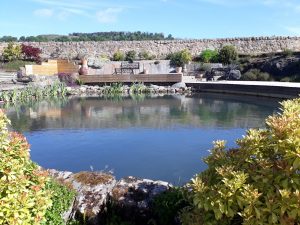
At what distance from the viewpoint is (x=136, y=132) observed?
45.8ft

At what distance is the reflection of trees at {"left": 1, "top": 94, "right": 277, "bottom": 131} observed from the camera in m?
15.8

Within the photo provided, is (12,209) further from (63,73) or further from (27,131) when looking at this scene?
(63,73)

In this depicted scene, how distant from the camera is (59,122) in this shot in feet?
55.0

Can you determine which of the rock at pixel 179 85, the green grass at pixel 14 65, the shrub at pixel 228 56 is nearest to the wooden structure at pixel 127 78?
the rock at pixel 179 85

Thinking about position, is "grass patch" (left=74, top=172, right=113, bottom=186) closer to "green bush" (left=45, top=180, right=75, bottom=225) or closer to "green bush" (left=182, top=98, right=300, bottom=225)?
"green bush" (left=45, top=180, right=75, bottom=225)

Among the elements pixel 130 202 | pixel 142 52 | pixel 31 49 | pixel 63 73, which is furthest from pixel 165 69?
pixel 130 202

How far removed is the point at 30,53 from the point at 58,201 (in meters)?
41.1

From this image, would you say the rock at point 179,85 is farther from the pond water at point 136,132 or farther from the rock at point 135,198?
the rock at point 135,198

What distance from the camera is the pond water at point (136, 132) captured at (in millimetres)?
9555

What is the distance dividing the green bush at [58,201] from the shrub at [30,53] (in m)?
40.5

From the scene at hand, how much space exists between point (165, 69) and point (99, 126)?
25034 millimetres

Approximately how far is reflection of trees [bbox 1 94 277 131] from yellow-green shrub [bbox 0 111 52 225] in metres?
11.4

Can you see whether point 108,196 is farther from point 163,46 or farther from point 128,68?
point 163,46

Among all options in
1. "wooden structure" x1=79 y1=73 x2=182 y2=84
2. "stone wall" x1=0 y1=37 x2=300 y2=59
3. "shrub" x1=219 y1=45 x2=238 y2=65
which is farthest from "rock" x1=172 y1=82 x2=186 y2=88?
"stone wall" x1=0 y1=37 x2=300 y2=59
